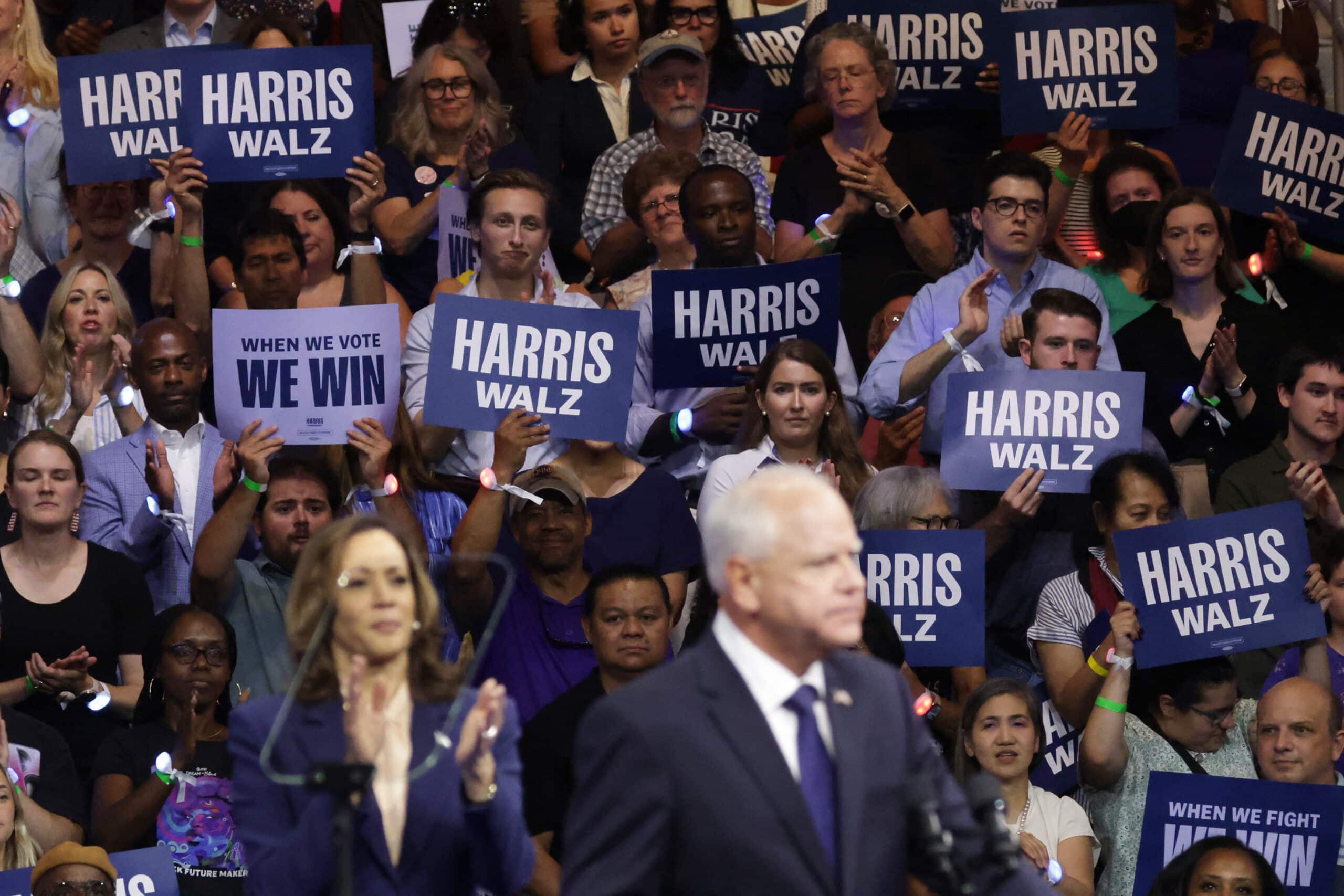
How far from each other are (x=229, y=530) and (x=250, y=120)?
1.83m

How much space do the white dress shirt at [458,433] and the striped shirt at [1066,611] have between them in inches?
65.0

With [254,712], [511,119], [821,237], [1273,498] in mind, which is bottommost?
[254,712]

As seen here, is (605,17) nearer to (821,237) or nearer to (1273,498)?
(821,237)

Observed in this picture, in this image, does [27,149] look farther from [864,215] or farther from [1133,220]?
[1133,220]

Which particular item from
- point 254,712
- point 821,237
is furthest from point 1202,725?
point 254,712

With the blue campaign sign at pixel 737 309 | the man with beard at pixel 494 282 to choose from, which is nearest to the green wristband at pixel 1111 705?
the blue campaign sign at pixel 737 309

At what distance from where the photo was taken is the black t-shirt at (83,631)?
21.8 ft

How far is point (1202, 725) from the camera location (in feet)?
21.7

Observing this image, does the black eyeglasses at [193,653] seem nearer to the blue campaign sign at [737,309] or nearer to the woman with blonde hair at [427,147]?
the blue campaign sign at [737,309]

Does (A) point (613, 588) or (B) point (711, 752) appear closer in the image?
(B) point (711, 752)

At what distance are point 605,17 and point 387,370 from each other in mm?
2565

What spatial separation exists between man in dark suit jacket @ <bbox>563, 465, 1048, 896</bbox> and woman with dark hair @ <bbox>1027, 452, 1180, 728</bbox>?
130 inches

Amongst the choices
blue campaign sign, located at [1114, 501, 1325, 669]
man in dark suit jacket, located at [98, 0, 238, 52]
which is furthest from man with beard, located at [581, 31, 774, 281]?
blue campaign sign, located at [1114, 501, 1325, 669]

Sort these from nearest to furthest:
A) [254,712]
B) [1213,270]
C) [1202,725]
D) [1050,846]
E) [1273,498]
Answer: [254,712]
[1050,846]
[1202,725]
[1273,498]
[1213,270]
